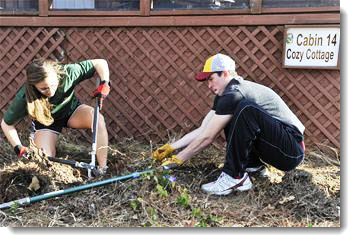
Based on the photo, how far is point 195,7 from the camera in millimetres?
4660

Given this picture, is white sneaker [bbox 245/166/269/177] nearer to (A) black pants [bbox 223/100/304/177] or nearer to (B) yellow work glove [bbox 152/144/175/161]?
(A) black pants [bbox 223/100/304/177]

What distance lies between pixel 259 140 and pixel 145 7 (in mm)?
1886

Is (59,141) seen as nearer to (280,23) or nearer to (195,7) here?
(195,7)

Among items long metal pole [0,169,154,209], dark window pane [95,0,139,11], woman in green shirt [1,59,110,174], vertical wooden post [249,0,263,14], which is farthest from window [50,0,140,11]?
long metal pole [0,169,154,209]

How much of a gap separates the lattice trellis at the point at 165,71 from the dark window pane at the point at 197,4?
20 cm

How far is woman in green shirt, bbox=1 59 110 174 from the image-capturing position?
3.73 m

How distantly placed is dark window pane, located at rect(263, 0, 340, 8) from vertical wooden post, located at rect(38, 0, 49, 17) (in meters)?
2.08

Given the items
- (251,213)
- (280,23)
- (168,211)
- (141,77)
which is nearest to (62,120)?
(141,77)

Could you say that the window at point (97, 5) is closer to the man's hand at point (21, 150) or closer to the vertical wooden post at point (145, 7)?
the vertical wooden post at point (145, 7)

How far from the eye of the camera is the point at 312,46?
4410 millimetres

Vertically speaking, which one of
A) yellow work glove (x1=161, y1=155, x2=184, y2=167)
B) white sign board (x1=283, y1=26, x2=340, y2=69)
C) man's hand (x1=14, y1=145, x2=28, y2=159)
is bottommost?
yellow work glove (x1=161, y1=155, x2=184, y2=167)

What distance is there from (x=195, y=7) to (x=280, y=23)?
2.60 feet

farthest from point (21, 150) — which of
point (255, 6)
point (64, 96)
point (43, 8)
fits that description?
point (255, 6)

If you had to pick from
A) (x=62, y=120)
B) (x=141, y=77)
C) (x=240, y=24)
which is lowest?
(x=62, y=120)
